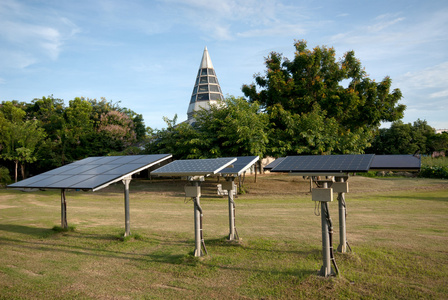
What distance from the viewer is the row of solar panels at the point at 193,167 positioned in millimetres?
9211

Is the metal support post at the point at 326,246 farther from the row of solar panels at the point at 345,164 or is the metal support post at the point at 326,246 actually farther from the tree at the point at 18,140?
the tree at the point at 18,140

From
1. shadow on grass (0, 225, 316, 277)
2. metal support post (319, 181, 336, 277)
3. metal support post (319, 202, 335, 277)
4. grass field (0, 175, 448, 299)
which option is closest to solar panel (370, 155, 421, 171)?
metal support post (319, 181, 336, 277)

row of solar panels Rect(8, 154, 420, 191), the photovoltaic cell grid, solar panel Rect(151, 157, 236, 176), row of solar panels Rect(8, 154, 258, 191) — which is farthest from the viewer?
the photovoltaic cell grid

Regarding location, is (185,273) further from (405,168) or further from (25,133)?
(25,133)

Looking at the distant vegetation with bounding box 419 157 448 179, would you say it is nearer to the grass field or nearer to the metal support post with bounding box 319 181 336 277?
the grass field

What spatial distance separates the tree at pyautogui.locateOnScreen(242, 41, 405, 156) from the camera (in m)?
29.5

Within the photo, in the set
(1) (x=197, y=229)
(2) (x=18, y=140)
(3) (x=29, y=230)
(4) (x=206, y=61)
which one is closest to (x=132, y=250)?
(1) (x=197, y=229)

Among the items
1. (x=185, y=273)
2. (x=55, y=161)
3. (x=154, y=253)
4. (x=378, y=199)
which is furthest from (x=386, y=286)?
(x=55, y=161)

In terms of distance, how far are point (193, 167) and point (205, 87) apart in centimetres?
5810

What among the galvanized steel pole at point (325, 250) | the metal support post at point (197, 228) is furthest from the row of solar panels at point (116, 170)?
the galvanized steel pole at point (325, 250)

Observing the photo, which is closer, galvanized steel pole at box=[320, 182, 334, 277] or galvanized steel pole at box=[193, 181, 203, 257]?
galvanized steel pole at box=[320, 182, 334, 277]

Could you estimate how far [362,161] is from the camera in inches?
362

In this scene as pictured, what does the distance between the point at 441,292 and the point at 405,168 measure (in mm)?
3409

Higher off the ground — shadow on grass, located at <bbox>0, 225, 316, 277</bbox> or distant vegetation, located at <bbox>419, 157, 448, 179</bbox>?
Result: distant vegetation, located at <bbox>419, 157, 448, 179</bbox>
